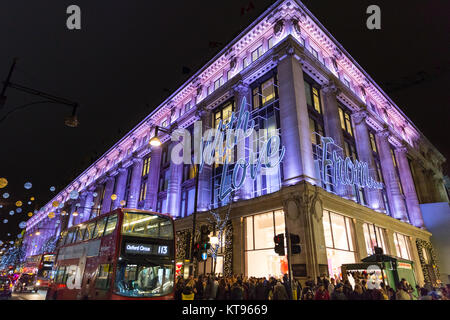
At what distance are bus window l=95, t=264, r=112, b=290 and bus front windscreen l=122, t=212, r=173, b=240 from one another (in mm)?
1357

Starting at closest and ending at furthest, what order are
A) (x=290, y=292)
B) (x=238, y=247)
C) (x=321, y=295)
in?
(x=321, y=295) → (x=290, y=292) → (x=238, y=247)

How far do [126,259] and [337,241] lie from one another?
15212mm

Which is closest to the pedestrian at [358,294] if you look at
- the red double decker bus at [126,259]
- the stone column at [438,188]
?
the red double decker bus at [126,259]

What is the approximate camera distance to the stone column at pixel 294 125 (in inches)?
726

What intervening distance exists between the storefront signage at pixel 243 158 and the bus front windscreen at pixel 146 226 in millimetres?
9763

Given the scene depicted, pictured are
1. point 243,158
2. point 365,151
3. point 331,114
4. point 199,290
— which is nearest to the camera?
point 199,290

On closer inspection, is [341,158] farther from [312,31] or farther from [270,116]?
[312,31]

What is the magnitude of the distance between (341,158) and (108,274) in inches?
715

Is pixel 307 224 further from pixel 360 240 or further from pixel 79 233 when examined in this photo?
pixel 79 233

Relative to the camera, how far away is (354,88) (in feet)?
101

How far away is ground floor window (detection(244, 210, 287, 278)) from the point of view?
734 inches

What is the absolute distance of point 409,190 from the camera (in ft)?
112

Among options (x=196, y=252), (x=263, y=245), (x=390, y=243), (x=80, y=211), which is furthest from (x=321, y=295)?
(x=80, y=211)

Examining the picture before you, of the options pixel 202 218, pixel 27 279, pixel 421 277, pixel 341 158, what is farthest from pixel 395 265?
pixel 27 279
